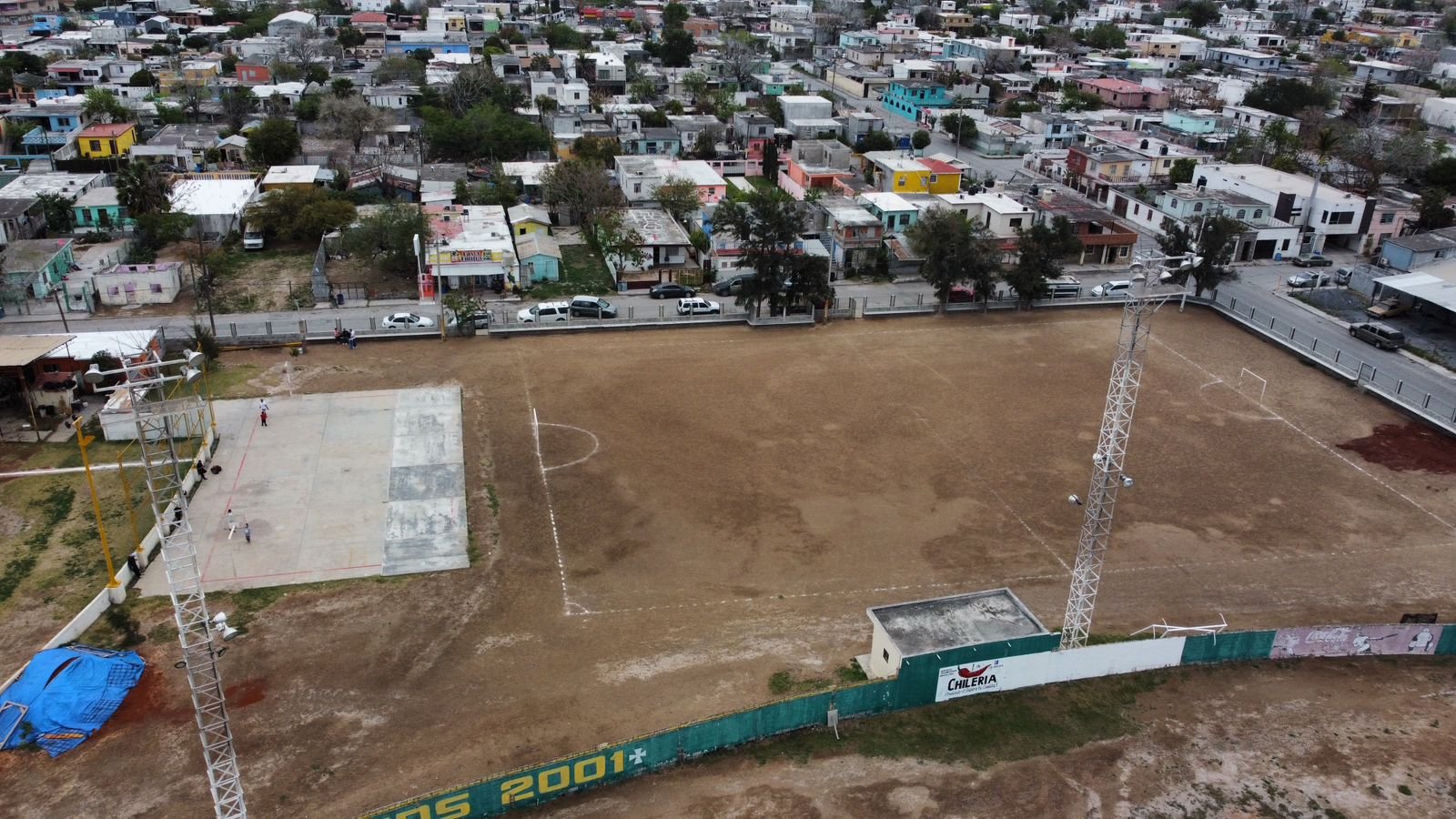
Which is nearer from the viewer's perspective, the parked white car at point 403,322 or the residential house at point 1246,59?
the parked white car at point 403,322

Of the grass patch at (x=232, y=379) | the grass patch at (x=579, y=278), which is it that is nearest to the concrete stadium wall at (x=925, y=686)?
the grass patch at (x=232, y=379)

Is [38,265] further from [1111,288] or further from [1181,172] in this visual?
[1181,172]

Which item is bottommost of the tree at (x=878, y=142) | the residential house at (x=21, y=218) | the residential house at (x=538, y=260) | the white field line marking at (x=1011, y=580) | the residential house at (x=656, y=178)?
the white field line marking at (x=1011, y=580)

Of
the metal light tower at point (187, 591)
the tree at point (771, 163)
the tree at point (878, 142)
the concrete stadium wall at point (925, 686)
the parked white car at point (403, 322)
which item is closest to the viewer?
the metal light tower at point (187, 591)

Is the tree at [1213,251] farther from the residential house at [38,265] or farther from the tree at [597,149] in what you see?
the residential house at [38,265]

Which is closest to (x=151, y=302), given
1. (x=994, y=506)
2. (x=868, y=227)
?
(x=868, y=227)

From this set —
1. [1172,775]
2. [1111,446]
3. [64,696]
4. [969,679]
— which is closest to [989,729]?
[969,679]

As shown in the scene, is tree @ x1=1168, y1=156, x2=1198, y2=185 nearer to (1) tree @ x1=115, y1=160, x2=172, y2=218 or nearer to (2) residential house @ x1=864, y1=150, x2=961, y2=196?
(2) residential house @ x1=864, y1=150, x2=961, y2=196
